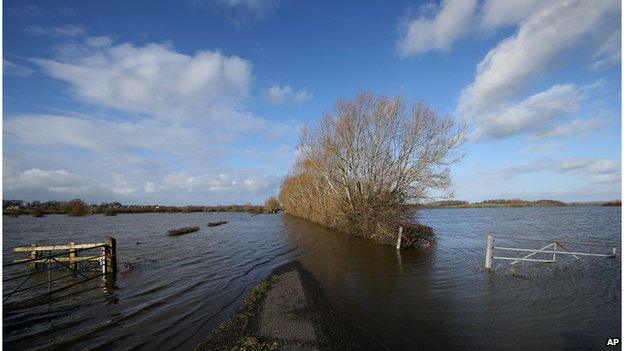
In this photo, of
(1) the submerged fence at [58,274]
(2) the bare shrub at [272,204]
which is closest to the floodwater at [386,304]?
(1) the submerged fence at [58,274]

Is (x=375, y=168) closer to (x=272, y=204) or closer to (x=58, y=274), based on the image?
(x=58, y=274)

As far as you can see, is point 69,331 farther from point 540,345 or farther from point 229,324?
point 540,345

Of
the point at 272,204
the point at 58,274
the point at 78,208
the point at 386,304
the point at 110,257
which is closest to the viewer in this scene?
the point at 386,304

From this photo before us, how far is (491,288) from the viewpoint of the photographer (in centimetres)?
1113

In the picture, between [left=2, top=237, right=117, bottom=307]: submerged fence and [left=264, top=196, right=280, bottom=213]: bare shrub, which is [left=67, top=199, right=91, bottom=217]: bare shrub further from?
[left=2, top=237, right=117, bottom=307]: submerged fence

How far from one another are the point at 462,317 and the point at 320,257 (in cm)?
1018

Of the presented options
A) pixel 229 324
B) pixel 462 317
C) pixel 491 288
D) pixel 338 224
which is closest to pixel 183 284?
pixel 229 324

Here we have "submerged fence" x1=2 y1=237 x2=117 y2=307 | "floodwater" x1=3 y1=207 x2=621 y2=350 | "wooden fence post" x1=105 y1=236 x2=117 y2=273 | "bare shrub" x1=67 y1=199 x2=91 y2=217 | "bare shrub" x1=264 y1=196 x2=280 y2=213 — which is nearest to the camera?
"floodwater" x1=3 y1=207 x2=621 y2=350

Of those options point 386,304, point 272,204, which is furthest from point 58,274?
point 272,204

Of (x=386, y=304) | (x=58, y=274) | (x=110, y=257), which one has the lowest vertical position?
(x=58, y=274)

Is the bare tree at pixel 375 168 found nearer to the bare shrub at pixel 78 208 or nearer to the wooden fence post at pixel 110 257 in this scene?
the wooden fence post at pixel 110 257

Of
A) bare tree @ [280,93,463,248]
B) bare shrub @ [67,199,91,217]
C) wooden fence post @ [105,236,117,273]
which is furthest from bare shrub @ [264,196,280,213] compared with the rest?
wooden fence post @ [105,236,117,273]

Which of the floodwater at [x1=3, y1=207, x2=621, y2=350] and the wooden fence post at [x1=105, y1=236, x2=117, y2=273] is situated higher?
the wooden fence post at [x1=105, y1=236, x2=117, y2=273]

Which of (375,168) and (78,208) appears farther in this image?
(78,208)
